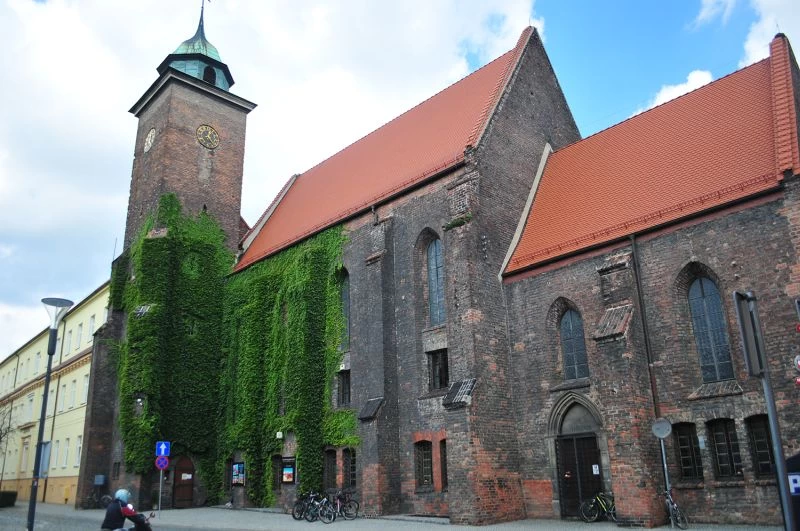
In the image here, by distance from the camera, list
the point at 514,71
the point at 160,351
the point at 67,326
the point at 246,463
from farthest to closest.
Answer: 1. the point at 67,326
2. the point at 160,351
3. the point at 246,463
4. the point at 514,71

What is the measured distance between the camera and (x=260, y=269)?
28.9 metres

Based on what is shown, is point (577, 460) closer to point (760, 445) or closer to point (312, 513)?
point (760, 445)

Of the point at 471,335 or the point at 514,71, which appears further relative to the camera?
the point at 514,71

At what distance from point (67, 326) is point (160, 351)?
51.8ft

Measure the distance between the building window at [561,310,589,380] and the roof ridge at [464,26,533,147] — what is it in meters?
6.24

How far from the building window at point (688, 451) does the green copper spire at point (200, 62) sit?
27.1 metres

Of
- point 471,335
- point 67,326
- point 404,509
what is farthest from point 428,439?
point 67,326

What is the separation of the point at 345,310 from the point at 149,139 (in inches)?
613

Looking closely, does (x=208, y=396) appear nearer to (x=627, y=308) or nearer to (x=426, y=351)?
(x=426, y=351)

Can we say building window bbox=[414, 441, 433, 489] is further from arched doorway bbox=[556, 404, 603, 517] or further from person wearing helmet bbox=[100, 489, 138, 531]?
person wearing helmet bbox=[100, 489, 138, 531]

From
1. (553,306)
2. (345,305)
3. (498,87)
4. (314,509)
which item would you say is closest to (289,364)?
(345,305)

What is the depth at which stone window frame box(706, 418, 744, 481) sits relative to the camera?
15273 millimetres

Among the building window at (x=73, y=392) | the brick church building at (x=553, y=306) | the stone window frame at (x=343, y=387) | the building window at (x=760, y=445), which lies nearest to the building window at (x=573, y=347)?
the brick church building at (x=553, y=306)

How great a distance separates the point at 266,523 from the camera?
19.4 m
